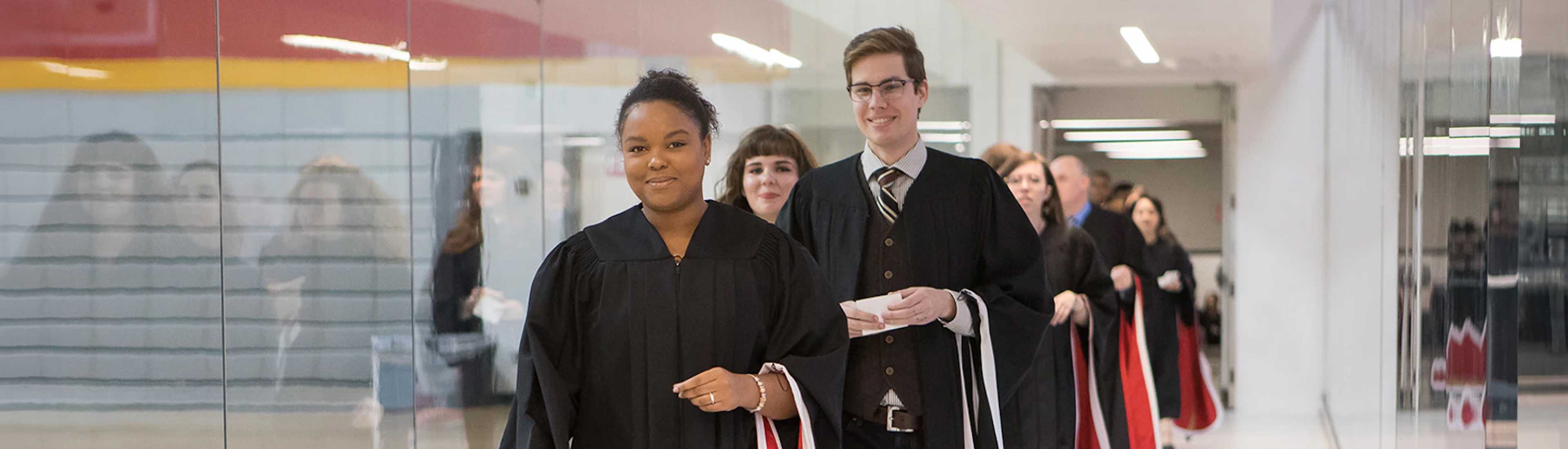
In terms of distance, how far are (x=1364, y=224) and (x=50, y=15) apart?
5.72m

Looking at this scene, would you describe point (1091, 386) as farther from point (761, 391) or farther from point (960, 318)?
point (761, 391)

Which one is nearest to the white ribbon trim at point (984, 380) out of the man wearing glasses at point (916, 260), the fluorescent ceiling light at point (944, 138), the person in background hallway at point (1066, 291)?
the man wearing glasses at point (916, 260)

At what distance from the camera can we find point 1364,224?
22.2ft

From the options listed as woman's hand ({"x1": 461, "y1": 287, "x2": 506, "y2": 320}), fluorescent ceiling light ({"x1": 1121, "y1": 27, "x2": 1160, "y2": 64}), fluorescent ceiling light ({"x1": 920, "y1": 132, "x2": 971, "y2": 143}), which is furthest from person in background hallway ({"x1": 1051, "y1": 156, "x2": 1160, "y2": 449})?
fluorescent ceiling light ({"x1": 1121, "y1": 27, "x2": 1160, "y2": 64})

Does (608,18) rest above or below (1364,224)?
above

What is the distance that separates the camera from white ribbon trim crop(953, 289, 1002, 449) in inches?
120

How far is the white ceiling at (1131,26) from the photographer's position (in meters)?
8.22

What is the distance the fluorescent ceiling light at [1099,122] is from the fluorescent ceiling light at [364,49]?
29.4 feet

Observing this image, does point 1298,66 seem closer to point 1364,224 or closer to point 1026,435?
point 1364,224

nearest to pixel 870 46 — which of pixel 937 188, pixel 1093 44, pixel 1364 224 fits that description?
pixel 937 188

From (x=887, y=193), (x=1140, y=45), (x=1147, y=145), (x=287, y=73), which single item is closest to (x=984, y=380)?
(x=887, y=193)

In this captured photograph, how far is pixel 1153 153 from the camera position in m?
15.9

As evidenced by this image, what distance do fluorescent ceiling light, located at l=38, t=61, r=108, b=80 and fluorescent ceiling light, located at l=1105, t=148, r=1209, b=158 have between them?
13185mm

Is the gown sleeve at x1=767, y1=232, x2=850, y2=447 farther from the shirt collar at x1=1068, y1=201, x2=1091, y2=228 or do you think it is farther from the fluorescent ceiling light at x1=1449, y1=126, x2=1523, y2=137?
the shirt collar at x1=1068, y1=201, x2=1091, y2=228
